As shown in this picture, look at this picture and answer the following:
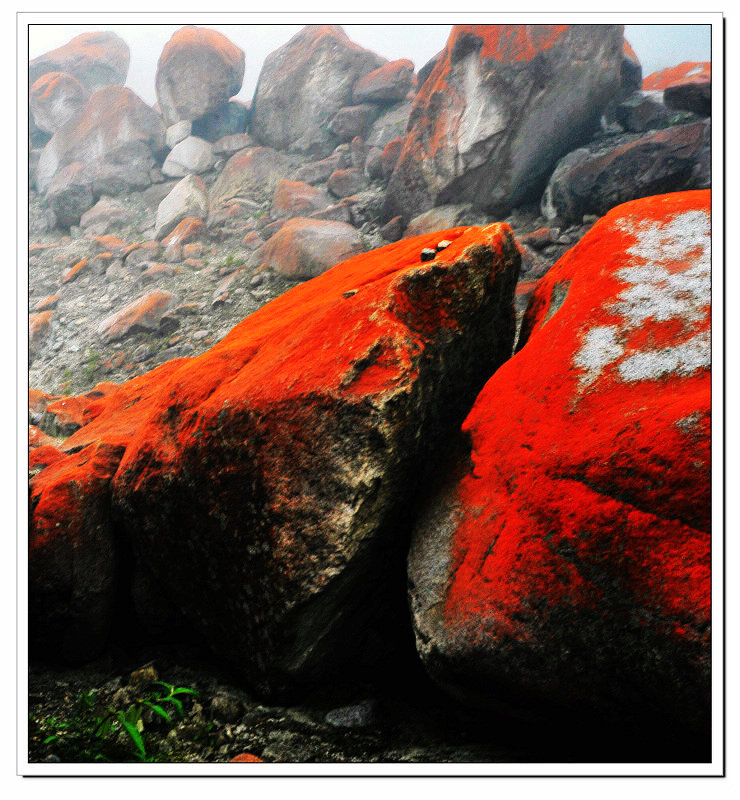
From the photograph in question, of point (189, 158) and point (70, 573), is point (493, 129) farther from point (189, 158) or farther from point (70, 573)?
point (70, 573)

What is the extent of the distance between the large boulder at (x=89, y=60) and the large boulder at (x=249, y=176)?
53.7 inches

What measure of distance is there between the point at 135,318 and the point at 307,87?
111 inches

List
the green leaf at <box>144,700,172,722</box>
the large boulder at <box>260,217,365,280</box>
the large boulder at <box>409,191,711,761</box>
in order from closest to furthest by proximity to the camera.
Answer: the large boulder at <box>409,191,711,761</box> < the green leaf at <box>144,700,172,722</box> < the large boulder at <box>260,217,365,280</box>

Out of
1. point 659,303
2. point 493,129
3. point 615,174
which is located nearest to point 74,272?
point 659,303

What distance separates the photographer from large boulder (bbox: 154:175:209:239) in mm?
4926

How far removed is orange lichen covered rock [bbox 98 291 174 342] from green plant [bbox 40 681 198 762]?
272 cm

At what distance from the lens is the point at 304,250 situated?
17.1ft

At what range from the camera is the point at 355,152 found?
5.95 m

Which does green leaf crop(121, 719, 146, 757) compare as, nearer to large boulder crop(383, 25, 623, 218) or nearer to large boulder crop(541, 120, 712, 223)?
large boulder crop(541, 120, 712, 223)

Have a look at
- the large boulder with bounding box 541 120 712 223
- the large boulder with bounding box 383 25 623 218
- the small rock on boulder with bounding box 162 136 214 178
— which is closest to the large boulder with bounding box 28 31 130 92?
the small rock on boulder with bounding box 162 136 214 178

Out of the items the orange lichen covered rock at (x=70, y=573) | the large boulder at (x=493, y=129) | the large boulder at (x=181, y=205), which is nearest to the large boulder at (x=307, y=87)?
the large boulder at (x=493, y=129)
